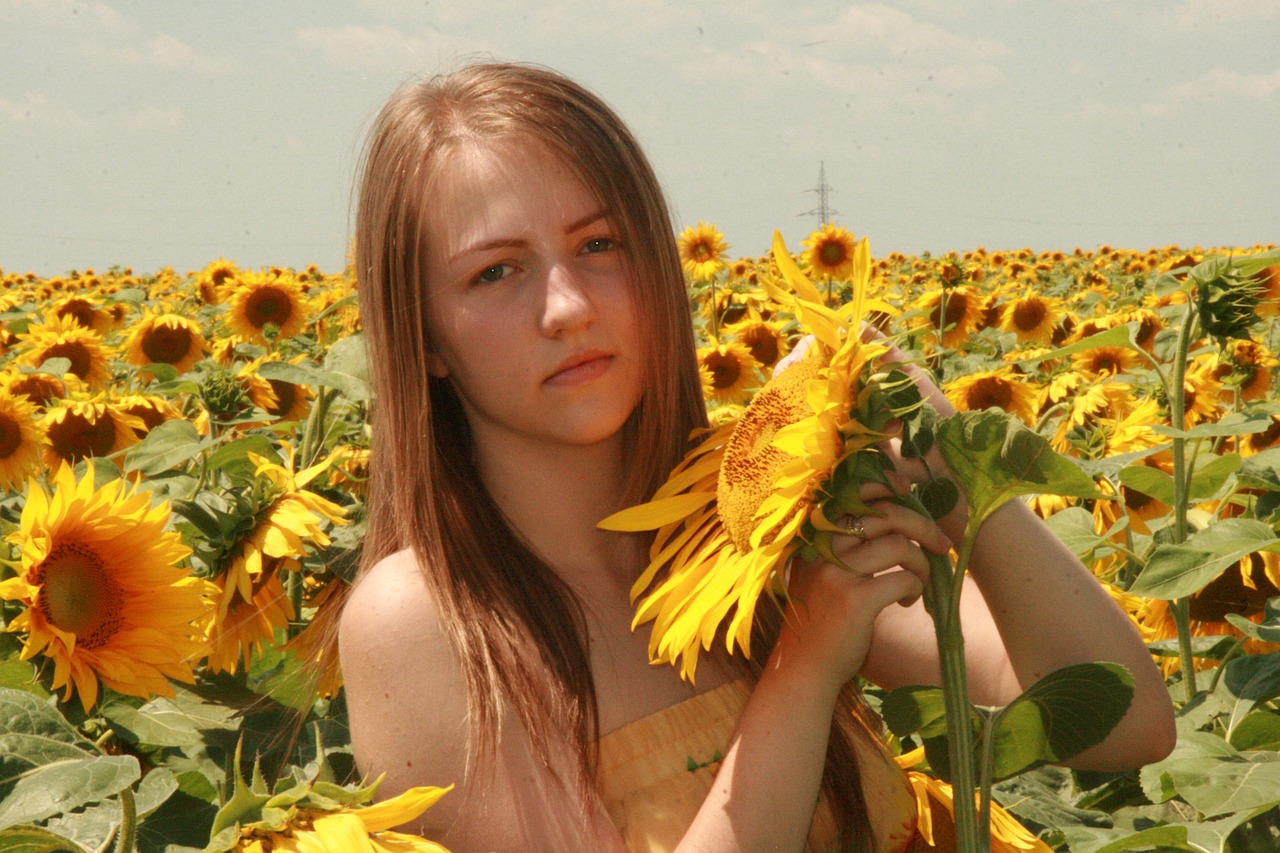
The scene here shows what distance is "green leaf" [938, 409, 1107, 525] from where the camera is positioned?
896 millimetres

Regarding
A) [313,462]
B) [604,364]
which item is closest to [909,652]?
[604,364]

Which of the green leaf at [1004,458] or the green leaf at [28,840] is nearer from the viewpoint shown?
the green leaf at [1004,458]

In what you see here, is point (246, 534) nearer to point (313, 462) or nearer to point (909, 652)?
point (313, 462)

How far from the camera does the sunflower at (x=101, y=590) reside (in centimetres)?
137

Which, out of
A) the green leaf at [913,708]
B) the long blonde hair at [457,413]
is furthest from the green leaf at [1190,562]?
the green leaf at [913,708]

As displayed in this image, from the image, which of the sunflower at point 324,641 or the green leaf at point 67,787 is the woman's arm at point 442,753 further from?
the green leaf at point 67,787

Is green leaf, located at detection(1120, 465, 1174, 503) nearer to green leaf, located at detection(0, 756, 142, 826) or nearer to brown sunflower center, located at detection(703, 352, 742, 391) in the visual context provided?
green leaf, located at detection(0, 756, 142, 826)

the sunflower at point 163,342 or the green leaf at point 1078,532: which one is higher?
the green leaf at point 1078,532

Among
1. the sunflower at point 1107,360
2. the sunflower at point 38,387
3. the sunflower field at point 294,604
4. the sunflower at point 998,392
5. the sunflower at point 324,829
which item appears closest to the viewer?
the sunflower at point 324,829

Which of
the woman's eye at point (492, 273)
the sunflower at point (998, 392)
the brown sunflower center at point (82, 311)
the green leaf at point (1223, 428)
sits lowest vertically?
the sunflower at point (998, 392)

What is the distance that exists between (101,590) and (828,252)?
482 centimetres

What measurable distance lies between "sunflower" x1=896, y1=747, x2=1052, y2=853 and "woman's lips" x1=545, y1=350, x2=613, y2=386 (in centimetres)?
58

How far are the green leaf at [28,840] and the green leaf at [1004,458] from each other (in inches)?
27.5

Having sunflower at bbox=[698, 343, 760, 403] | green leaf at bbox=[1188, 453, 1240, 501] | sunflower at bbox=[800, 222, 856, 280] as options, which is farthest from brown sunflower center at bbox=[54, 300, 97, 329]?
green leaf at bbox=[1188, 453, 1240, 501]
